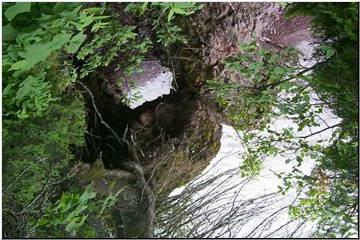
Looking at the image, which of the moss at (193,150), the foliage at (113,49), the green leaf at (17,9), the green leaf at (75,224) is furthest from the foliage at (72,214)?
the green leaf at (17,9)

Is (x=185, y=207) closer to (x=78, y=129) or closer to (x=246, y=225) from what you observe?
(x=246, y=225)

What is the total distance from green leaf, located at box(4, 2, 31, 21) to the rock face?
61 cm

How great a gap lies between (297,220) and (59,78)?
2.43 ft

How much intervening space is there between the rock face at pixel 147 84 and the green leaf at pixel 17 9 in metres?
0.61

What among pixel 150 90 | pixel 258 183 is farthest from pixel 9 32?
pixel 258 183

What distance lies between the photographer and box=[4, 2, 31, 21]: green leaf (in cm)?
66

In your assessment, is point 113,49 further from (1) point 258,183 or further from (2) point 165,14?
(1) point 258,183

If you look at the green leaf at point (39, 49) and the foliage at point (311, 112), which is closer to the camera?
the green leaf at point (39, 49)

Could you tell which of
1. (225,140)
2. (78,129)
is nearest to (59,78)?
(78,129)

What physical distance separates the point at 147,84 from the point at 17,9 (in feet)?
2.23

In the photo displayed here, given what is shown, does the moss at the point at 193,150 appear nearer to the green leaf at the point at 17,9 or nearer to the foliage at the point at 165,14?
the foliage at the point at 165,14

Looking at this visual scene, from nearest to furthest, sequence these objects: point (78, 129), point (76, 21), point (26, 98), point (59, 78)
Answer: point (76, 21) < point (26, 98) < point (59, 78) < point (78, 129)

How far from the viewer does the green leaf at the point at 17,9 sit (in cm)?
66

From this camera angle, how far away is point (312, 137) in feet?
4.13
